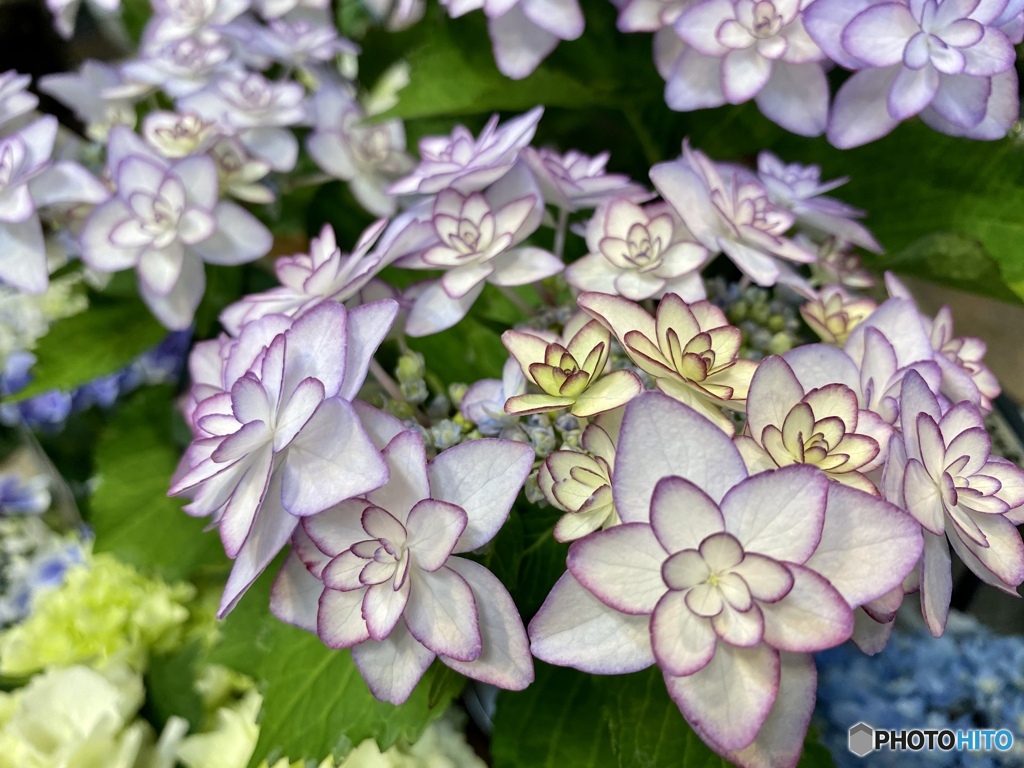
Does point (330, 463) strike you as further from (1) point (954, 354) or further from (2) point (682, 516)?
(1) point (954, 354)

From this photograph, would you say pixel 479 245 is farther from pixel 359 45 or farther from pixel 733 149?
pixel 359 45

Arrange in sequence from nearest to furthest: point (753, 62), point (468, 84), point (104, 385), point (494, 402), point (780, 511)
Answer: point (780, 511) → point (494, 402) → point (753, 62) → point (468, 84) → point (104, 385)

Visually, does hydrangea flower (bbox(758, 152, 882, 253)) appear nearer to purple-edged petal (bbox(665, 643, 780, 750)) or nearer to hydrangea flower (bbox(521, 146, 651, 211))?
hydrangea flower (bbox(521, 146, 651, 211))

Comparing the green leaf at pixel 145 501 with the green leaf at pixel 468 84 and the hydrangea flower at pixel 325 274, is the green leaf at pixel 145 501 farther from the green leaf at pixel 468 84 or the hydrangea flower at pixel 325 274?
the green leaf at pixel 468 84

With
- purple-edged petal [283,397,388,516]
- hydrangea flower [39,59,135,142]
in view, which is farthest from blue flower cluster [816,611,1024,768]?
hydrangea flower [39,59,135,142]

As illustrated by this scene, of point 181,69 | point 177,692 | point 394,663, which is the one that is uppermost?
point 181,69

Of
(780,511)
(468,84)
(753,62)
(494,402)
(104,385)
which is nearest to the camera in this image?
(780,511)

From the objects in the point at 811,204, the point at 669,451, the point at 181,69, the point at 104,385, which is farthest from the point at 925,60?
the point at 104,385

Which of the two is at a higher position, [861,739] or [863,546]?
[863,546]
